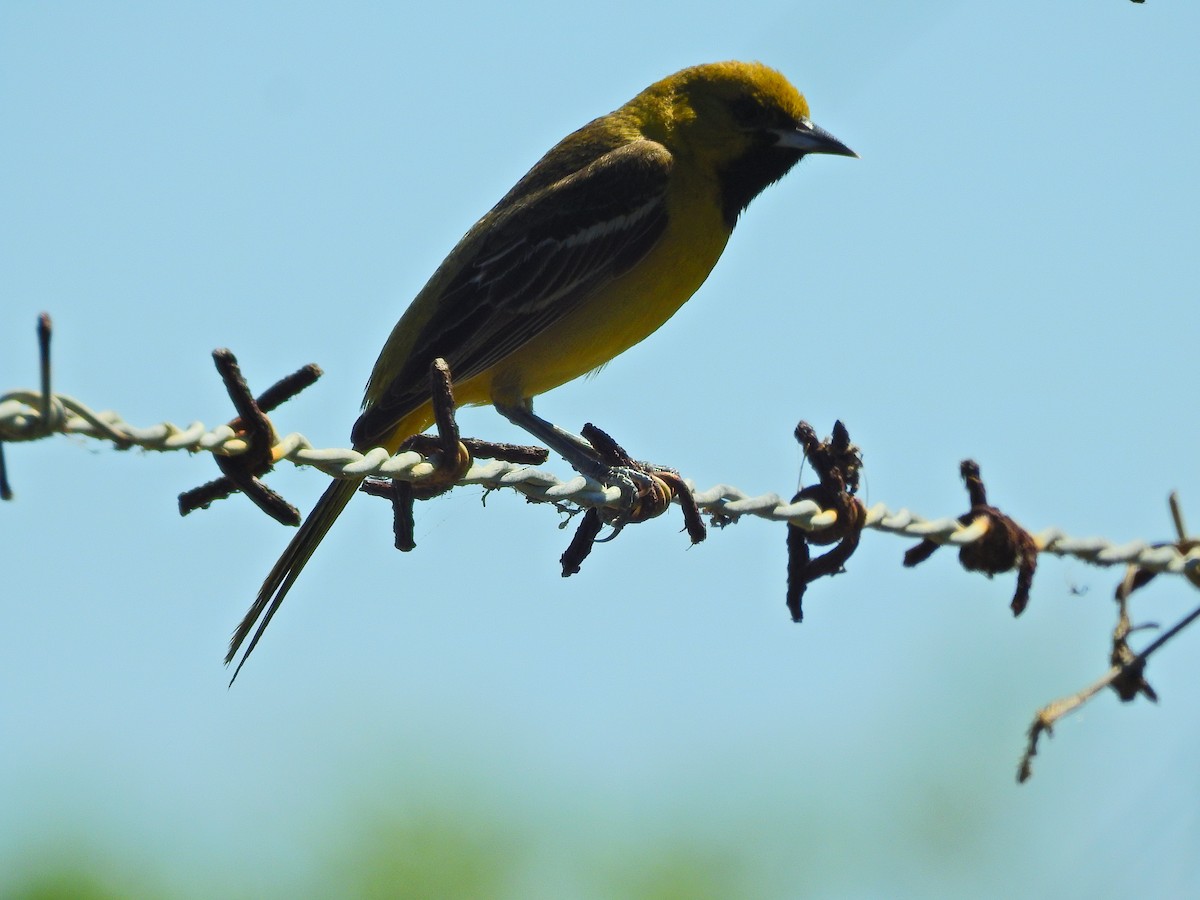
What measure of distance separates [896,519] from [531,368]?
243 centimetres

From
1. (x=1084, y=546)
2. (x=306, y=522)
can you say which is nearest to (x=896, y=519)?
(x=1084, y=546)

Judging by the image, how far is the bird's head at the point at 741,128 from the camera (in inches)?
247

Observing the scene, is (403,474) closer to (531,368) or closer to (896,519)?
(896,519)

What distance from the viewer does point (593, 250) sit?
5.88 m

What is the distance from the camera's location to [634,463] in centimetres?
507

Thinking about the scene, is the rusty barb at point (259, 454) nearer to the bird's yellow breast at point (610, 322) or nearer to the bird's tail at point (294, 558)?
the bird's tail at point (294, 558)

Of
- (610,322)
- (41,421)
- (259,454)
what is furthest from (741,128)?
(41,421)

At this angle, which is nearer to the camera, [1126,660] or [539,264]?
[1126,660]

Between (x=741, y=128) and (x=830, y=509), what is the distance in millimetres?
3135

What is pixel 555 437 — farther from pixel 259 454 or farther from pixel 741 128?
pixel 259 454

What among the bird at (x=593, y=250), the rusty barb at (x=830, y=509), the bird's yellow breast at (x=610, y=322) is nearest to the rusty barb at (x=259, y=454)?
the rusty barb at (x=830, y=509)

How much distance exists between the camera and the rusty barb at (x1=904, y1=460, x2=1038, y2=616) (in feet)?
11.9

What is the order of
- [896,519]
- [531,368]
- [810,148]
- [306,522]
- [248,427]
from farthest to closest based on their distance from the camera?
[810,148], [531,368], [306,522], [896,519], [248,427]

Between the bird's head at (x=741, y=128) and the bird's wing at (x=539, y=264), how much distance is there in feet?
0.64
